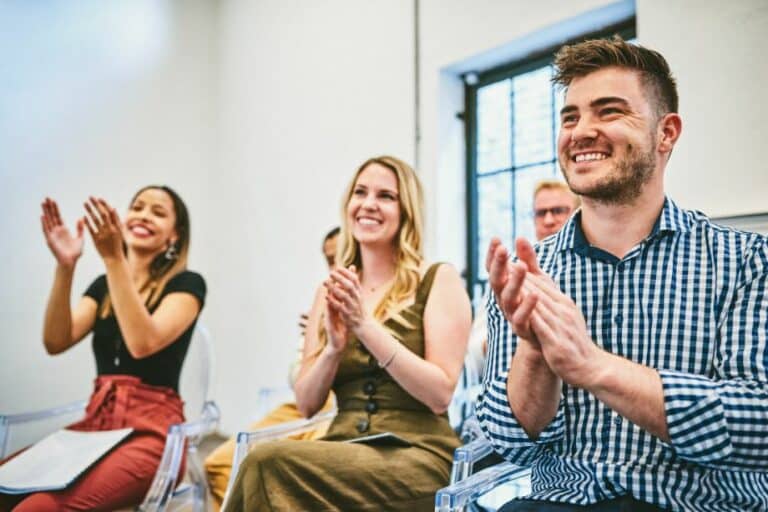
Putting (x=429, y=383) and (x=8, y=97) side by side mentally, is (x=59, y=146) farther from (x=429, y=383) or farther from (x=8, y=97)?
(x=429, y=383)

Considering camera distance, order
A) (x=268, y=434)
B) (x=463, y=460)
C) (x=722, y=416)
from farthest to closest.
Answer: (x=268, y=434), (x=463, y=460), (x=722, y=416)

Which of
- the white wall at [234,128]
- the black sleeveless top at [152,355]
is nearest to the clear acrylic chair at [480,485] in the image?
the black sleeveless top at [152,355]

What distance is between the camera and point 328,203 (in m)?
3.79

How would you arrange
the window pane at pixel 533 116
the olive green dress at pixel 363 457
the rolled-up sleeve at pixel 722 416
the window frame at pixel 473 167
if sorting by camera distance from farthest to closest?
the window frame at pixel 473 167 < the window pane at pixel 533 116 < the olive green dress at pixel 363 457 < the rolled-up sleeve at pixel 722 416

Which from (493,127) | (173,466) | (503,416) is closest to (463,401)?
(173,466)

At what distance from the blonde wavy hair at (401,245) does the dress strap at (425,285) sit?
2 cm

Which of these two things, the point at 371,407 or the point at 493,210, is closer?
the point at 371,407

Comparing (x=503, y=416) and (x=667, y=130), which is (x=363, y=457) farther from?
(x=667, y=130)

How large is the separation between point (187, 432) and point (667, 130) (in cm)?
157

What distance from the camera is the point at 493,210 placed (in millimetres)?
3172

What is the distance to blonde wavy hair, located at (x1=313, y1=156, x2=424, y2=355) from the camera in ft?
5.98

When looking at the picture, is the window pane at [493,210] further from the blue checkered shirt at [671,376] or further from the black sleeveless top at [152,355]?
the blue checkered shirt at [671,376]

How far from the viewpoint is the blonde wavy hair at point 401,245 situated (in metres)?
1.82

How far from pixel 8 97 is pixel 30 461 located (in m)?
2.63
